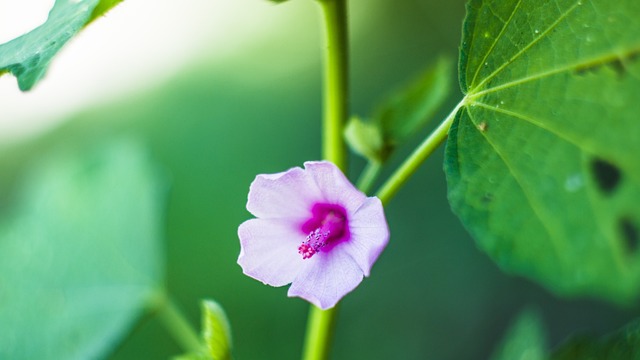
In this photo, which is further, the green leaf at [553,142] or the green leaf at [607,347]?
the green leaf at [607,347]

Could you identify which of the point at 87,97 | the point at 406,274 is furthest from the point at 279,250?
the point at 87,97

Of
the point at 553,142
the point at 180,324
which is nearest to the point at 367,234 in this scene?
the point at 553,142

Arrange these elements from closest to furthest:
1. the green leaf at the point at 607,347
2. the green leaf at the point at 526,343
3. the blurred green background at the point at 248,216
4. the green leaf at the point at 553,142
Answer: the green leaf at the point at 553,142
the green leaf at the point at 607,347
the green leaf at the point at 526,343
the blurred green background at the point at 248,216

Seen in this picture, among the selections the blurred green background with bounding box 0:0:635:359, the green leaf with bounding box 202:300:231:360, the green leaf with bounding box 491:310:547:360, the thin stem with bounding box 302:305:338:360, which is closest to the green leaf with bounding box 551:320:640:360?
the green leaf with bounding box 491:310:547:360

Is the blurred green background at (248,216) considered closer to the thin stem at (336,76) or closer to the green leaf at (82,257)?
the green leaf at (82,257)

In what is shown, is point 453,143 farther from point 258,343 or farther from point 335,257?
point 258,343

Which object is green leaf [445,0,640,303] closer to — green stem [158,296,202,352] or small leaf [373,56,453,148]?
small leaf [373,56,453,148]

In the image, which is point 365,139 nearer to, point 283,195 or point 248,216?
point 283,195

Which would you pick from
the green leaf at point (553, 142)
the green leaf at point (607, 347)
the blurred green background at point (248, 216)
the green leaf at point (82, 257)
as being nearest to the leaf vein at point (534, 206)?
the green leaf at point (553, 142)
